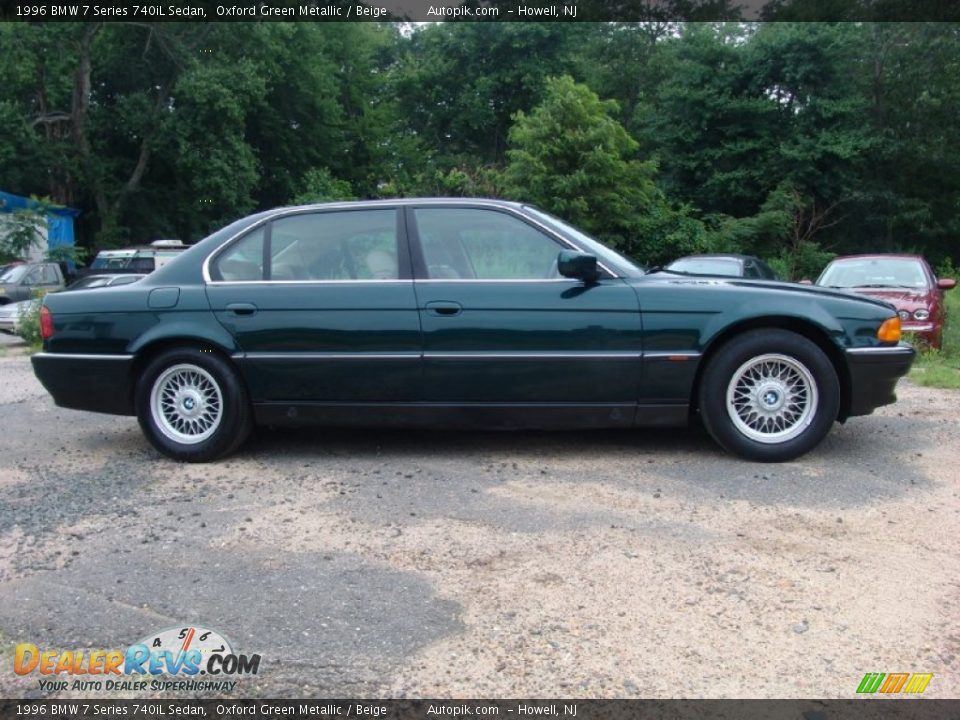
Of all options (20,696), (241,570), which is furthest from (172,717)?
(241,570)

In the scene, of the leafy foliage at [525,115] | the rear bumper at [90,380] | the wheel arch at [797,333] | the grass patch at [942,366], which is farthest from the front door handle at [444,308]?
the leafy foliage at [525,115]

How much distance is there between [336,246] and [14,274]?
14574 mm

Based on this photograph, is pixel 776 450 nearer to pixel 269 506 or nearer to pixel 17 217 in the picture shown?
pixel 269 506

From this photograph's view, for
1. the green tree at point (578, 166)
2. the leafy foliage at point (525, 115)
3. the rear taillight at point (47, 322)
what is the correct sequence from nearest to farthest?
the rear taillight at point (47, 322)
the green tree at point (578, 166)
the leafy foliage at point (525, 115)

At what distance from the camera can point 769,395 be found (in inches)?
196

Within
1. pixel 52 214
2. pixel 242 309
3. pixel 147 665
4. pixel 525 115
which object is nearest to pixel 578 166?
pixel 525 115

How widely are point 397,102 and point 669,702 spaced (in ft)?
110

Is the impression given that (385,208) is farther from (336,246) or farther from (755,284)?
(755,284)

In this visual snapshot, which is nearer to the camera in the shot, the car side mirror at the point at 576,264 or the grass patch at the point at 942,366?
the car side mirror at the point at 576,264

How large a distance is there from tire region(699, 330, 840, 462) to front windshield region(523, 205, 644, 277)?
73 cm

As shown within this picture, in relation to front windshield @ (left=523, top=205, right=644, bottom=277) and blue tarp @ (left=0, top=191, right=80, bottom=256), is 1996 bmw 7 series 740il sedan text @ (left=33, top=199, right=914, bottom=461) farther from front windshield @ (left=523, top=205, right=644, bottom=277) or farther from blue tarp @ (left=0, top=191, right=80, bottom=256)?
blue tarp @ (left=0, top=191, right=80, bottom=256)

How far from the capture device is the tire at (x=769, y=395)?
16.1ft

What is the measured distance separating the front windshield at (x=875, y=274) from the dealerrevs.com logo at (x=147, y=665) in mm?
9945

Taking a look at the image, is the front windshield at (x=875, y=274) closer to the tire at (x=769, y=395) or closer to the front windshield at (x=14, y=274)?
the tire at (x=769, y=395)
